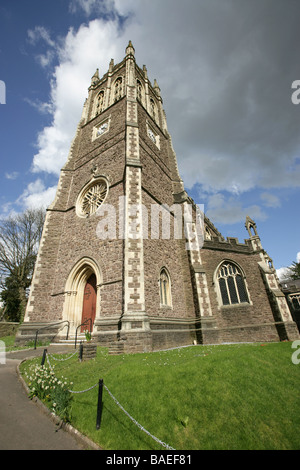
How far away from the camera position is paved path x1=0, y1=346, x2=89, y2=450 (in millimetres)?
3139

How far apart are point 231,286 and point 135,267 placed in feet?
25.7

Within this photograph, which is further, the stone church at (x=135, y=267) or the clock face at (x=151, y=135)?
the clock face at (x=151, y=135)

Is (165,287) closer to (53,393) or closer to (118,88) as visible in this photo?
(53,393)

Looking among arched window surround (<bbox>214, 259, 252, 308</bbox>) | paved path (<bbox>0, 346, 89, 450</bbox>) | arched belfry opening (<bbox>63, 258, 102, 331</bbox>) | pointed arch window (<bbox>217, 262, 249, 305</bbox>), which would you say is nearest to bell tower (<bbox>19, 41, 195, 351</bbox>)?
arched belfry opening (<bbox>63, 258, 102, 331</bbox>)

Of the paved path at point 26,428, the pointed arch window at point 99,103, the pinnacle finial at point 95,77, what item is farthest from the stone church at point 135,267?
the pinnacle finial at point 95,77

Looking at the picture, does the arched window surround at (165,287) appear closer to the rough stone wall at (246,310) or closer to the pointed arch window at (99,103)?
the rough stone wall at (246,310)

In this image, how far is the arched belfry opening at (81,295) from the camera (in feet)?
39.3

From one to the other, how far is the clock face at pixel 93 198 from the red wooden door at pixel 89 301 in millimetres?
4538

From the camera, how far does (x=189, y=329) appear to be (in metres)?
12.2

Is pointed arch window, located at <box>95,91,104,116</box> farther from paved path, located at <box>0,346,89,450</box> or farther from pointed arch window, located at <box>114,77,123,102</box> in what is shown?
paved path, located at <box>0,346,89,450</box>

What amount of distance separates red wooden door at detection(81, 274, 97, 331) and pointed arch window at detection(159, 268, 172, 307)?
12.8ft
